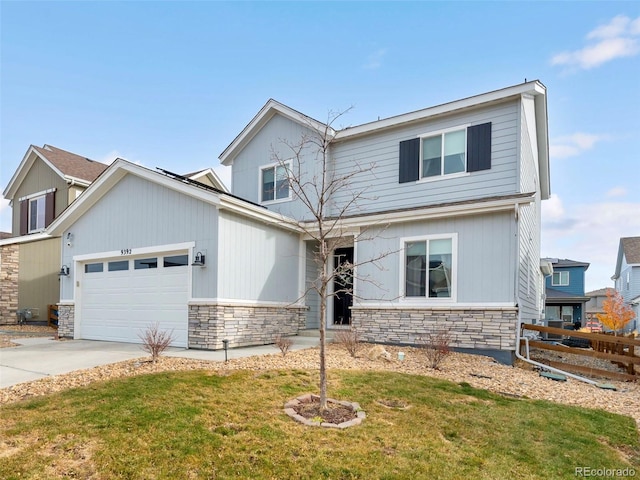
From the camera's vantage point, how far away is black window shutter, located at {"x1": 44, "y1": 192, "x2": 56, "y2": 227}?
19016mm

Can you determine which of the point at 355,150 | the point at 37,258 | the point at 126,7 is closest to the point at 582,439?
the point at 355,150

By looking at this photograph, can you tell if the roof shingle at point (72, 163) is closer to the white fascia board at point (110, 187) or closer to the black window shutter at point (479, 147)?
the white fascia board at point (110, 187)

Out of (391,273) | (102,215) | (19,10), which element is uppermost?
(19,10)

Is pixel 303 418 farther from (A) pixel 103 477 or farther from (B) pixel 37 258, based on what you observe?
(B) pixel 37 258

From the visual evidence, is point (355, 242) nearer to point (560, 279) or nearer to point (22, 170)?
point (22, 170)

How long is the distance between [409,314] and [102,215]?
9192 millimetres

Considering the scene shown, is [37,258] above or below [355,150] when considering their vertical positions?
below

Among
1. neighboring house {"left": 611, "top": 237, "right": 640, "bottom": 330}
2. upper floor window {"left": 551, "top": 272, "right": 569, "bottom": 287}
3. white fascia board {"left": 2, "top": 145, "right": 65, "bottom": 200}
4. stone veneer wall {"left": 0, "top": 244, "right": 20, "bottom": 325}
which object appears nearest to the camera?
stone veneer wall {"left": 0, "top": 244, "right": 20, "bottom": 325}

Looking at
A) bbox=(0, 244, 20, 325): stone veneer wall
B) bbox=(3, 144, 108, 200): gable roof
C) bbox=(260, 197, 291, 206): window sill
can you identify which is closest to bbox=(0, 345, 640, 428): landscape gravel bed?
bbox=(260, 197, 291, 206): window sill

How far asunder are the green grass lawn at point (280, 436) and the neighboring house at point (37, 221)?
13810 millimetres

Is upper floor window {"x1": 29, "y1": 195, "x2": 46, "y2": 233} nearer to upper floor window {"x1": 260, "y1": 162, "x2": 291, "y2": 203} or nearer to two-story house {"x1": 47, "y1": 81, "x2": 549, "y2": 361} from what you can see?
two-story house {"x1": 47, "y1": 81, "x2": 549, "y2": 361}

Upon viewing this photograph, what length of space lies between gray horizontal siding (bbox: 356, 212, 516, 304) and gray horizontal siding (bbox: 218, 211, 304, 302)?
2616mm

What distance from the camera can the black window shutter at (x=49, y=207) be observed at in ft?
62.4

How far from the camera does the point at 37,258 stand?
17281 millimetres
